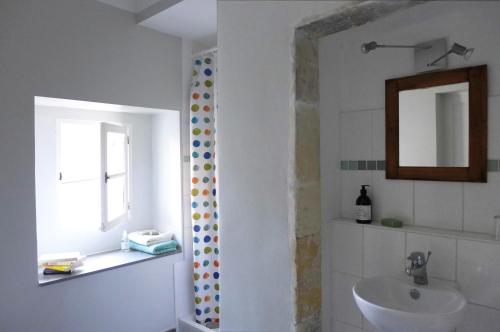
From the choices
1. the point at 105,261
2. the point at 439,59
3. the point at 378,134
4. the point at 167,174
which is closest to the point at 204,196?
the point at 167,174

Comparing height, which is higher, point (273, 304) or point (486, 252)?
point (486, 252)

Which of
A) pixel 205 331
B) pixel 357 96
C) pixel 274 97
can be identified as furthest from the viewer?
pixel 205 331

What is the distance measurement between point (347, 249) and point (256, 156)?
2.62 ft

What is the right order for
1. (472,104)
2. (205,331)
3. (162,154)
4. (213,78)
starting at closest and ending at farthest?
1. (472,104)
2. (205,331)
3. (213,78)
4. (162,154)

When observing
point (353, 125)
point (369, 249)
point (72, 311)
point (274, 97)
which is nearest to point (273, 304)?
point (369, 249)

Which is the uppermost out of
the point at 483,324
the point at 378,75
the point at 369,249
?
the point at 378,75

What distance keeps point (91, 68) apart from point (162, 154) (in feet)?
3.03

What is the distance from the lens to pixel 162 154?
2.98 m

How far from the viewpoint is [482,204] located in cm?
158

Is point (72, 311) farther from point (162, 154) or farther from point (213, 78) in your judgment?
point (213, 78)

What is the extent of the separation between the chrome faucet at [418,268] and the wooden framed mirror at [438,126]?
0.38 metres

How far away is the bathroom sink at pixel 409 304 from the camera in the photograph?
1.27 meters

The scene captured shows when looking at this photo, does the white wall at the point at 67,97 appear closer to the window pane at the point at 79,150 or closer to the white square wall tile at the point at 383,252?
the window pane at the point at 79,150

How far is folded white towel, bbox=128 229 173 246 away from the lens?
2711mm
